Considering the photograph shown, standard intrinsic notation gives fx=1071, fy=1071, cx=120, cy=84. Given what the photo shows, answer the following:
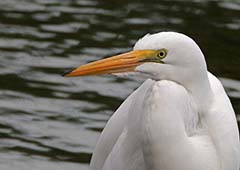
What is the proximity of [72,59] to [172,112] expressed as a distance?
3.79 metres

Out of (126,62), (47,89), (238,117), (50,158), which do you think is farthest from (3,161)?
(126,62)

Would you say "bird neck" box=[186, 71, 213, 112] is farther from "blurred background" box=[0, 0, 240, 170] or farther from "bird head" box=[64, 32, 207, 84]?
"blurred background" box=[0, 0, 240, 170]

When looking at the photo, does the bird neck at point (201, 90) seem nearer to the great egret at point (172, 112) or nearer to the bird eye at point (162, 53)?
the great egret at point (172, 112)

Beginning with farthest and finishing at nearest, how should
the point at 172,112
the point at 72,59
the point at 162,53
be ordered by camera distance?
the point at 72,59
the point at 172,112
the point at 162,53

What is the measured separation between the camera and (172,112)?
16.9ft

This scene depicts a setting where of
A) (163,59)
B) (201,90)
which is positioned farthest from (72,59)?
(163,59)

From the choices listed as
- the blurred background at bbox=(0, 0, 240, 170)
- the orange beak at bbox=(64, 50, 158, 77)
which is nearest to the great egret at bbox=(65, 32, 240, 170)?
the orange beak at bbox=(64, 50, 158, 77)

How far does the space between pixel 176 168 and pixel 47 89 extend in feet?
10.5

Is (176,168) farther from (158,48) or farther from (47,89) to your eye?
(47,89)

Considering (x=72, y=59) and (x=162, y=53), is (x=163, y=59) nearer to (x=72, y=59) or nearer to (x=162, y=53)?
(x=162, y=53)

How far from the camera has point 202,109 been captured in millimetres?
5312

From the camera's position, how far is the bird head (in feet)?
16.4

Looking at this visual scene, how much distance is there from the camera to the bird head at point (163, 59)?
499 cm

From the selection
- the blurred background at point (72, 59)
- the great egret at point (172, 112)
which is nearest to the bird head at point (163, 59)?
the great egret at point (172, 112)
